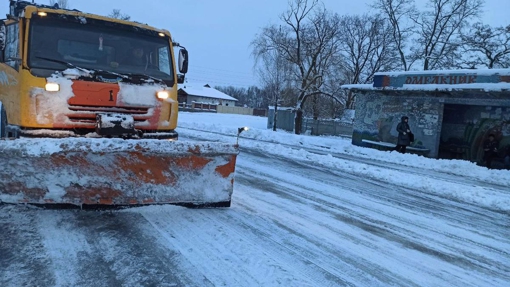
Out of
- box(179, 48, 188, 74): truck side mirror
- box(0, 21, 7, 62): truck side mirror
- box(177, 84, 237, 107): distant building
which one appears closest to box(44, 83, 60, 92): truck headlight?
box(0, 21, 7, 62): truck side mirror

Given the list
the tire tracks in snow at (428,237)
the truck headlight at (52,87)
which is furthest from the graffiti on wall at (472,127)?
the truck headlight at (52,87)

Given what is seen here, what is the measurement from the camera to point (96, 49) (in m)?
5.32

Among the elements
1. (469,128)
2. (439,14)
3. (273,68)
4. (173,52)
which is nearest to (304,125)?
(273,68)

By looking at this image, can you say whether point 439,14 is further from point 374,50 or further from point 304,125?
point 304,125

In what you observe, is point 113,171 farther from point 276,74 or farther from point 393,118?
point 276,74

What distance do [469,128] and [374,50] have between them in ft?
70.7

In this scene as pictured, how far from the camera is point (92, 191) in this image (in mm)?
4285

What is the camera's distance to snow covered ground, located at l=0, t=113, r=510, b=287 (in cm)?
323

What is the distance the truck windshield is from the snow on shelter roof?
12484mm

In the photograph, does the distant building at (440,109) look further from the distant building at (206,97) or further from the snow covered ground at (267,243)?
the distant building at (206,97)

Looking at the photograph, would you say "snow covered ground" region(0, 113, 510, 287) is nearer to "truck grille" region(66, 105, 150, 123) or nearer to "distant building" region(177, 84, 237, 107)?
"truck grille" region(66, 105, 150, 123)

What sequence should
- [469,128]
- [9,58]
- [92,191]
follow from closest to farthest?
[92,191]
[9,58]
[469,128]

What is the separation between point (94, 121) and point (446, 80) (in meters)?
14.3

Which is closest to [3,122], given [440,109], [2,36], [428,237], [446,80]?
[2,36]
